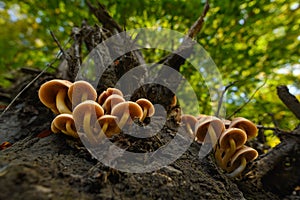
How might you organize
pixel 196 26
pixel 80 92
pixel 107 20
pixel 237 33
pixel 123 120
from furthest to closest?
pixel 237 33 < pixel 107 20 < pixel 196 26 < pixel 80 92 < pixel 123 120

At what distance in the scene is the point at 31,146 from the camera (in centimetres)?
195

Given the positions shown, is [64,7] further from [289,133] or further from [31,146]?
[289,133]

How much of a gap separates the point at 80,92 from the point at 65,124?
0.39 metres

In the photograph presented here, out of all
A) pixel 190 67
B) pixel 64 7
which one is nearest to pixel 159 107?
pixel 190 67

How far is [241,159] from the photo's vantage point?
2562 millimetres

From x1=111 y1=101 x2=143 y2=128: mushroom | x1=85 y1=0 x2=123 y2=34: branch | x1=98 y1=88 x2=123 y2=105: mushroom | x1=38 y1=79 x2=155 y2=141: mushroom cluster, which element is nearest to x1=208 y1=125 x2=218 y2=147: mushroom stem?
x1=38 y1=79 x2=155 y2=141: mushroom cluster

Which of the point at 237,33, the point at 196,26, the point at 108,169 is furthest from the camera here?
the point at 237,33

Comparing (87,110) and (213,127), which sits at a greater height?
(87,110)

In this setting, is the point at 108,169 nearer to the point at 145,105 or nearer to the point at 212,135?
the point at 145,105

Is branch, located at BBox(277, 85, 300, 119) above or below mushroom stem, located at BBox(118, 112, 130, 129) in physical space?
above

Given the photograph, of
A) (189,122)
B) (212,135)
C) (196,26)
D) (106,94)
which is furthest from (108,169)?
(196,26)

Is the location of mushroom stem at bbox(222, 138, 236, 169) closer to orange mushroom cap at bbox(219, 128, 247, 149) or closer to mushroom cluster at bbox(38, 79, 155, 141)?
orange mushroom cap at bbox(219, 128, 247, 149)

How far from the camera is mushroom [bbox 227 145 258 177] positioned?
8.12 ft

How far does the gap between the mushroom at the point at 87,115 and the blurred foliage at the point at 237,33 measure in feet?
7.80
